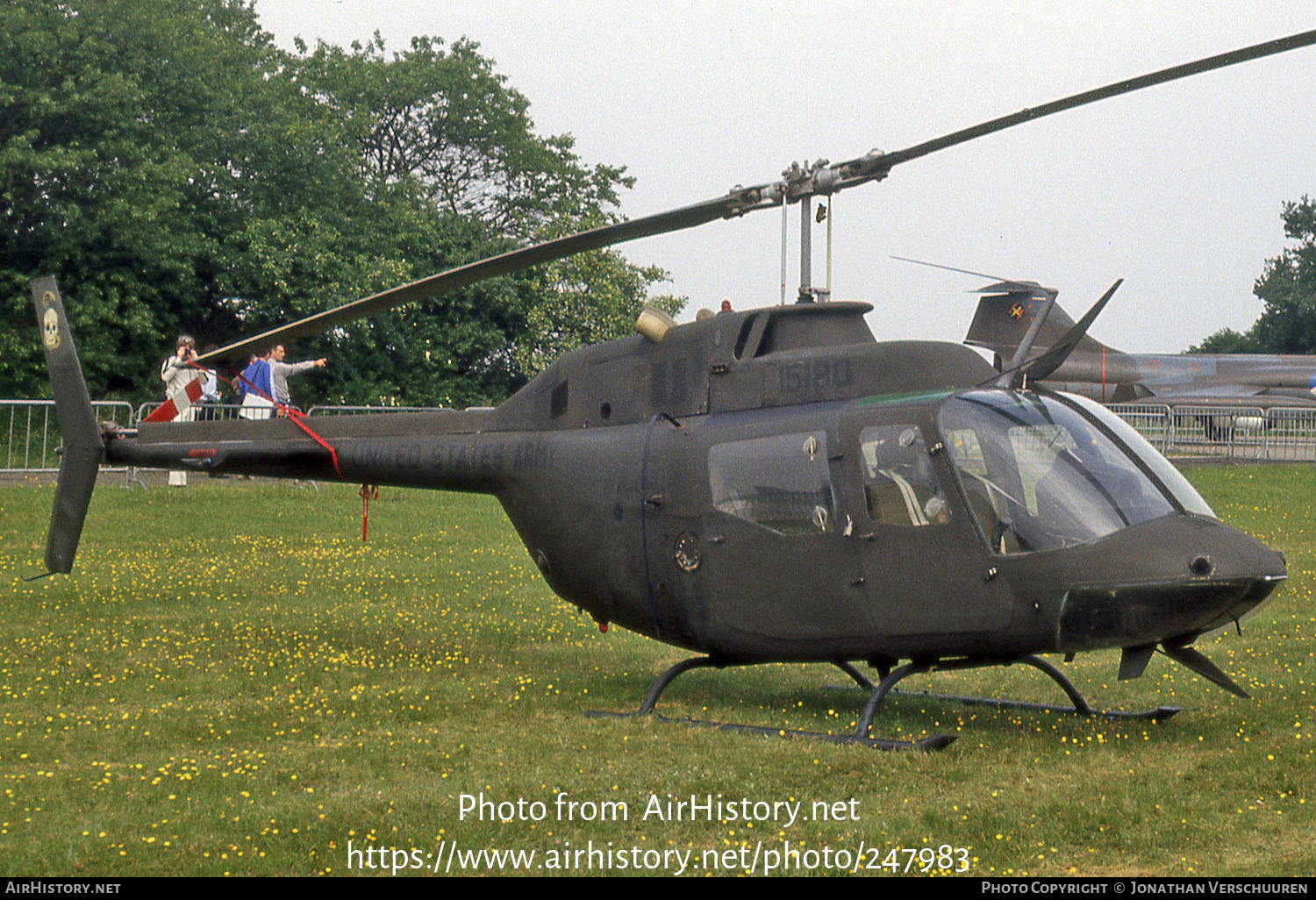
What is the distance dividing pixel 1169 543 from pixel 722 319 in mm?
3262

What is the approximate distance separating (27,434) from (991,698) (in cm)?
1991

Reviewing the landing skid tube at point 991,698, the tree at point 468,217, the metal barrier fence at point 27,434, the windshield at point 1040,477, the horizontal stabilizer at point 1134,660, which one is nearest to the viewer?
the windshield at point 1040,477

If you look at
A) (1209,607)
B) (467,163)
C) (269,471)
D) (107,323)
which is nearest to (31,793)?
(269,471)

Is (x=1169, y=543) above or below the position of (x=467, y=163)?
below

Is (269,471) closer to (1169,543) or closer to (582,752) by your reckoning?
(582,752)

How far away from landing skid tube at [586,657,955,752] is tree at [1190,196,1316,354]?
250 feet

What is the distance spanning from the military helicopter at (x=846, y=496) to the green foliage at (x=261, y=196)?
2995cm

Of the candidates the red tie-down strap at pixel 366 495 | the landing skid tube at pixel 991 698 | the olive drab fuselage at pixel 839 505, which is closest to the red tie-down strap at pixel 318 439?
the red tie-down strap at pixel 366 495

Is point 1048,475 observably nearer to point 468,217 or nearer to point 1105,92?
point 1105,92

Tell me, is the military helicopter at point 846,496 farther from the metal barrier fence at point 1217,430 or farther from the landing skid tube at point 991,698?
the metal barrier fence at point 1217,430

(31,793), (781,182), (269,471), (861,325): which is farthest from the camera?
(269,471)

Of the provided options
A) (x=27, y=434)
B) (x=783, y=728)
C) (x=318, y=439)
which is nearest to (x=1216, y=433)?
(x=27, y=434)

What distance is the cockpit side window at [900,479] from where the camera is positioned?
766 centimetres

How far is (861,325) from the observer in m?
8.85
